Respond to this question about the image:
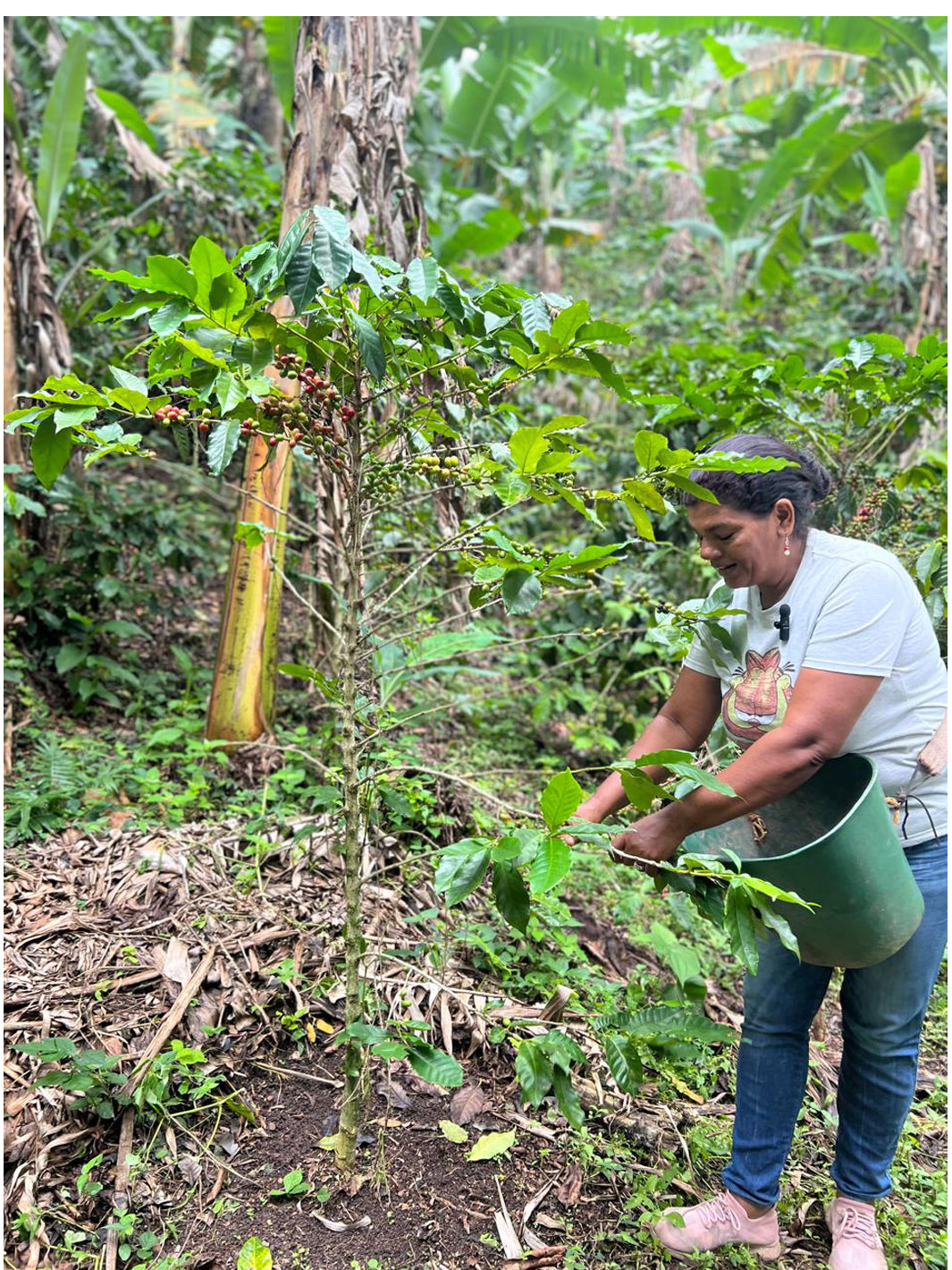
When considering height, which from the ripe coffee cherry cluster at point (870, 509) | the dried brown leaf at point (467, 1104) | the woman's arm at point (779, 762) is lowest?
the dried brown leaf at point (467, 1104)

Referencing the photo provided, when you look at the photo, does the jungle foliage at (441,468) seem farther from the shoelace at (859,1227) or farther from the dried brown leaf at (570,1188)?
the shoelace at (859,1227)

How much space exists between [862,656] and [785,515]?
1.14 feet

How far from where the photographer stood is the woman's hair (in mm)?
1818

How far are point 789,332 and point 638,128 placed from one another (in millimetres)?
6771

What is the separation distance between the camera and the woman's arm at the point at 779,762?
162cm

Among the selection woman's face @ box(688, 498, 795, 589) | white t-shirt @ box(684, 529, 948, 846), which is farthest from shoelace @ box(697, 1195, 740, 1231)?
woman's face @ box(688, 498, 795, 589)

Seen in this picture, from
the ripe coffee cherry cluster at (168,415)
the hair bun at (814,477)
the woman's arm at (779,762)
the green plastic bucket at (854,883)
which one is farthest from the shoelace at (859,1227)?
the ripe coffee cherry cluster at (168,415)

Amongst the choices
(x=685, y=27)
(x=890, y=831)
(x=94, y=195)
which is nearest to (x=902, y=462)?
(x=890, y=831)

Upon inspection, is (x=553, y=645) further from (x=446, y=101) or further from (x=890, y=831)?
(x=446, y=101)

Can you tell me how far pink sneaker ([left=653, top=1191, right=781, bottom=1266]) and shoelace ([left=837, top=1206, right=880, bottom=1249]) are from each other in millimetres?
149

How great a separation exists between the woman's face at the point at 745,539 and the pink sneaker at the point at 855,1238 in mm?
1421

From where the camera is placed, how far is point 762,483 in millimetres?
1829

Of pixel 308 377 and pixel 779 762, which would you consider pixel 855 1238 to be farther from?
pixel 308 377

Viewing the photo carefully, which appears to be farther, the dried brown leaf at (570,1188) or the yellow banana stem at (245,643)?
the yellow banana stem at (245,643)
